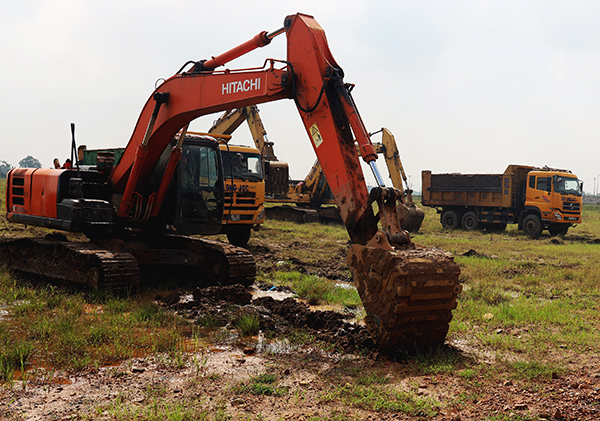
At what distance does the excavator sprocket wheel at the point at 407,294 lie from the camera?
4.85 metres

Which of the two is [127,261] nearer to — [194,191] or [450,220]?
[194,191]

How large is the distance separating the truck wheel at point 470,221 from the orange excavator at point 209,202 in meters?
17.7

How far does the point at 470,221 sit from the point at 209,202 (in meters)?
18.5

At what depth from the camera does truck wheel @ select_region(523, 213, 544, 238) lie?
2169cm

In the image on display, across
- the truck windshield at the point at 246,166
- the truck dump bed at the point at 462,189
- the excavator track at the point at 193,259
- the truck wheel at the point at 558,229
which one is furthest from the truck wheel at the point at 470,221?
the excavator track at the point at 193,259

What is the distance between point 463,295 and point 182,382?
5.61 meters

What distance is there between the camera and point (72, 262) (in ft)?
26.9

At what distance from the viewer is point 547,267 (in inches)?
470

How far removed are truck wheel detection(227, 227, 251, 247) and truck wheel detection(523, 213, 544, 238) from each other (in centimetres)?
1304

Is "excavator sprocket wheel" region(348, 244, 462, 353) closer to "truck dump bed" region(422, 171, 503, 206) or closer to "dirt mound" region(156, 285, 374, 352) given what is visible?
"dirt mound" region(156, 285, 374, 352)

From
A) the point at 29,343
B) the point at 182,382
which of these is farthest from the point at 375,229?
the point at 29,343

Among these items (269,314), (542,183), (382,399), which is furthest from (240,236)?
(542,183)

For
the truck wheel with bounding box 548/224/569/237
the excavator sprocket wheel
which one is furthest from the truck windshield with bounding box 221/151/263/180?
the truck wheel with bounding box 548/224/569/237

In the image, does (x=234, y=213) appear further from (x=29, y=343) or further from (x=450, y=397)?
(x=450, y=397)
